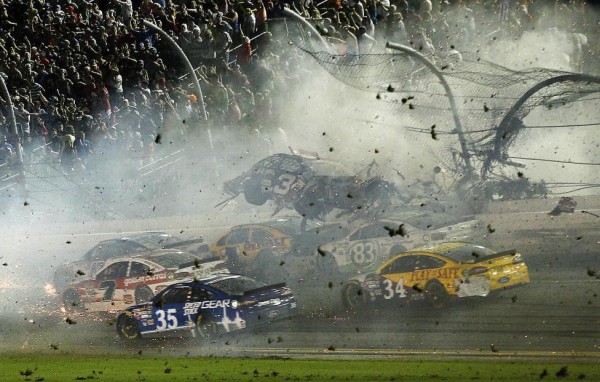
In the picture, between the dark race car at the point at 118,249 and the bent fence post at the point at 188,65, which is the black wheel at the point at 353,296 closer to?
the dark race car at the point at 118,249

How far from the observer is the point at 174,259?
77.6ft

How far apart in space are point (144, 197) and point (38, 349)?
19.7 feet

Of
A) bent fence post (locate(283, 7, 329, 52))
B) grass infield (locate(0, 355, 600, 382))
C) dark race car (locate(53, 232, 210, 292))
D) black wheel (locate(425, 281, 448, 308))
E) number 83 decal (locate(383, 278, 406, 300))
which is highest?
bent fence post (locate(283, 7, 329, 52))

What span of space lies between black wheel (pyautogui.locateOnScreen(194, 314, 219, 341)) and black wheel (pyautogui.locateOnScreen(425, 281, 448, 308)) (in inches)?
148

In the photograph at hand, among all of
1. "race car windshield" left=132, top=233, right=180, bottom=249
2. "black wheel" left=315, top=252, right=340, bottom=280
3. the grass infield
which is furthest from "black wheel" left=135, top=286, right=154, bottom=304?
"black wheel" left=315, top=252, right=340, bottom=280

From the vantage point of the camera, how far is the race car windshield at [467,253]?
807 inches

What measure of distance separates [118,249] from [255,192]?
10.7 feet

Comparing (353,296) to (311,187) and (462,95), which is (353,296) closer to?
(311,187)

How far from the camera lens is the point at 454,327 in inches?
765

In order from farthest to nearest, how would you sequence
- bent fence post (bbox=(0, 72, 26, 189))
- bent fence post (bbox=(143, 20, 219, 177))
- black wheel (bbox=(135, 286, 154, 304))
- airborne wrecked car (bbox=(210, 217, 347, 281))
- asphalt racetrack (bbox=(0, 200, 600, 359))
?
bent fence post (bbox=(143, 20, 219, 177))
bent fence post (bbox=(0, 72, 26, 189))
airborne wrecked car (bbox=(210, 217, 347, 281))
black wheel (bbox=(135, 286, 154, 304))
asphalt racetrack (bbox=(0, 200, 600, 359))

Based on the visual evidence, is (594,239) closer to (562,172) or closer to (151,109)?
(562,172)

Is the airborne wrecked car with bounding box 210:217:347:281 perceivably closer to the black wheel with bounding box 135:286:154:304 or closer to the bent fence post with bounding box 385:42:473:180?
the black wheel with bounding box 135:286:154:304

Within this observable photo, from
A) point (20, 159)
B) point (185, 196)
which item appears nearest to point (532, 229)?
point (185, 196)

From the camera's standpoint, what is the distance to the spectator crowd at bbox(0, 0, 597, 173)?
25938 millimetres
